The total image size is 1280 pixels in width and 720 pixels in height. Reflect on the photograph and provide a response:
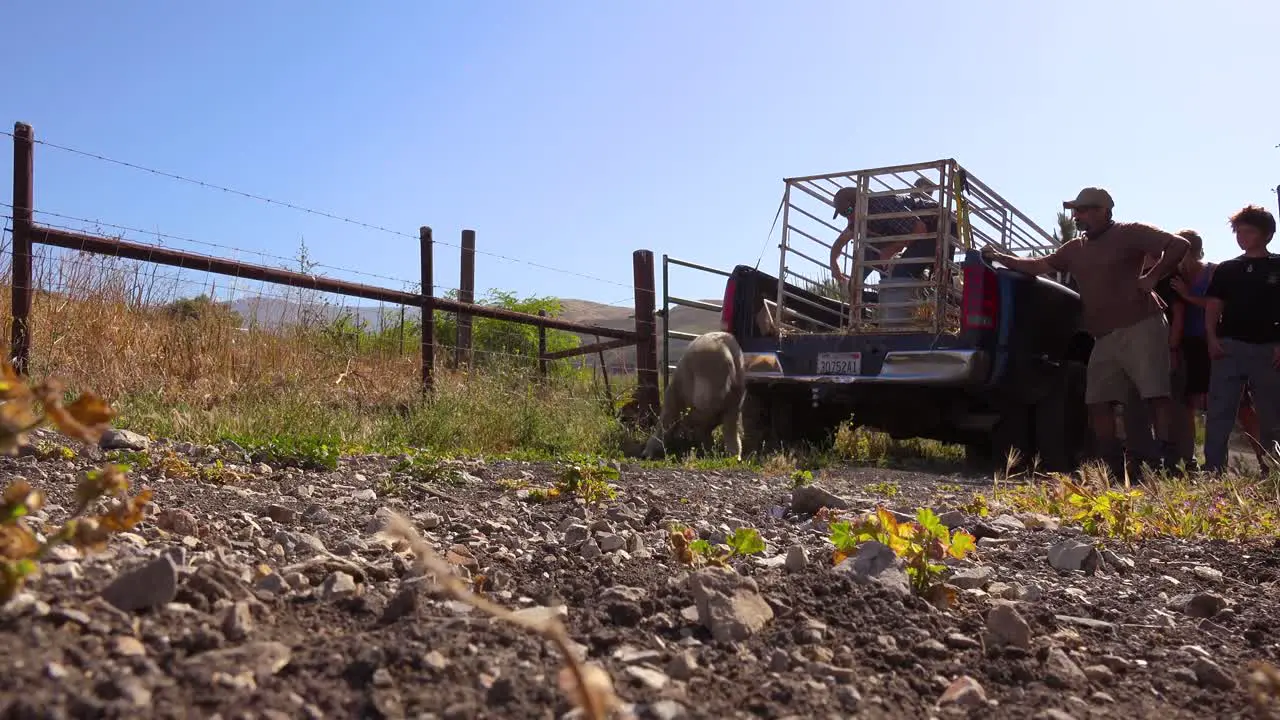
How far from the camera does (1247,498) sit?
4301mm

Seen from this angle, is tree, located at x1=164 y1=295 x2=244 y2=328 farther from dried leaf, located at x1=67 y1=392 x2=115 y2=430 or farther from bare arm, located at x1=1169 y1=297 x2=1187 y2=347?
bare arm, located at x1=1169 y1=297 x2=1187 y2=347

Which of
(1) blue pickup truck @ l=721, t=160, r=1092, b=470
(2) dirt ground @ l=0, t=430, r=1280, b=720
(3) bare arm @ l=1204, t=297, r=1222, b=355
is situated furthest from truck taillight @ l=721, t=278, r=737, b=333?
(2) dirt ground @ l=0, t=430, r=1280, b=720

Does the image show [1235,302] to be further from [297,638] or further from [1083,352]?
[297,638]

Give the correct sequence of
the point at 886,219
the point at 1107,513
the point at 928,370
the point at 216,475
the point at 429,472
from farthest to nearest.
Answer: the point at 886,219 < the point at 928,370 < the point at 429,472 < the point at 216,475 < the point at 1107,513

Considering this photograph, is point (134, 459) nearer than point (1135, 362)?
Yes

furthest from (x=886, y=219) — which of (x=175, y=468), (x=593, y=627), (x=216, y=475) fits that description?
(x=593, y=627)

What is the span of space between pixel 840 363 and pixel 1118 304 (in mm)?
2028

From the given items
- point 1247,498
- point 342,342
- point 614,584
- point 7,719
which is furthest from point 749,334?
point 7,719

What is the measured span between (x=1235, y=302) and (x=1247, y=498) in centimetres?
234

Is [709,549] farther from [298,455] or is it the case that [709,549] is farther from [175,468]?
[298,455]

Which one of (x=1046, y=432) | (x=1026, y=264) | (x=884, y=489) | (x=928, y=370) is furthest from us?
(x=1046, y=432)

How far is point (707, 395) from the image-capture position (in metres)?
8.09

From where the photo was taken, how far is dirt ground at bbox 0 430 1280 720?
1426 millimetres

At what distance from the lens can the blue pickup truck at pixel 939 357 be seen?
277 inches
